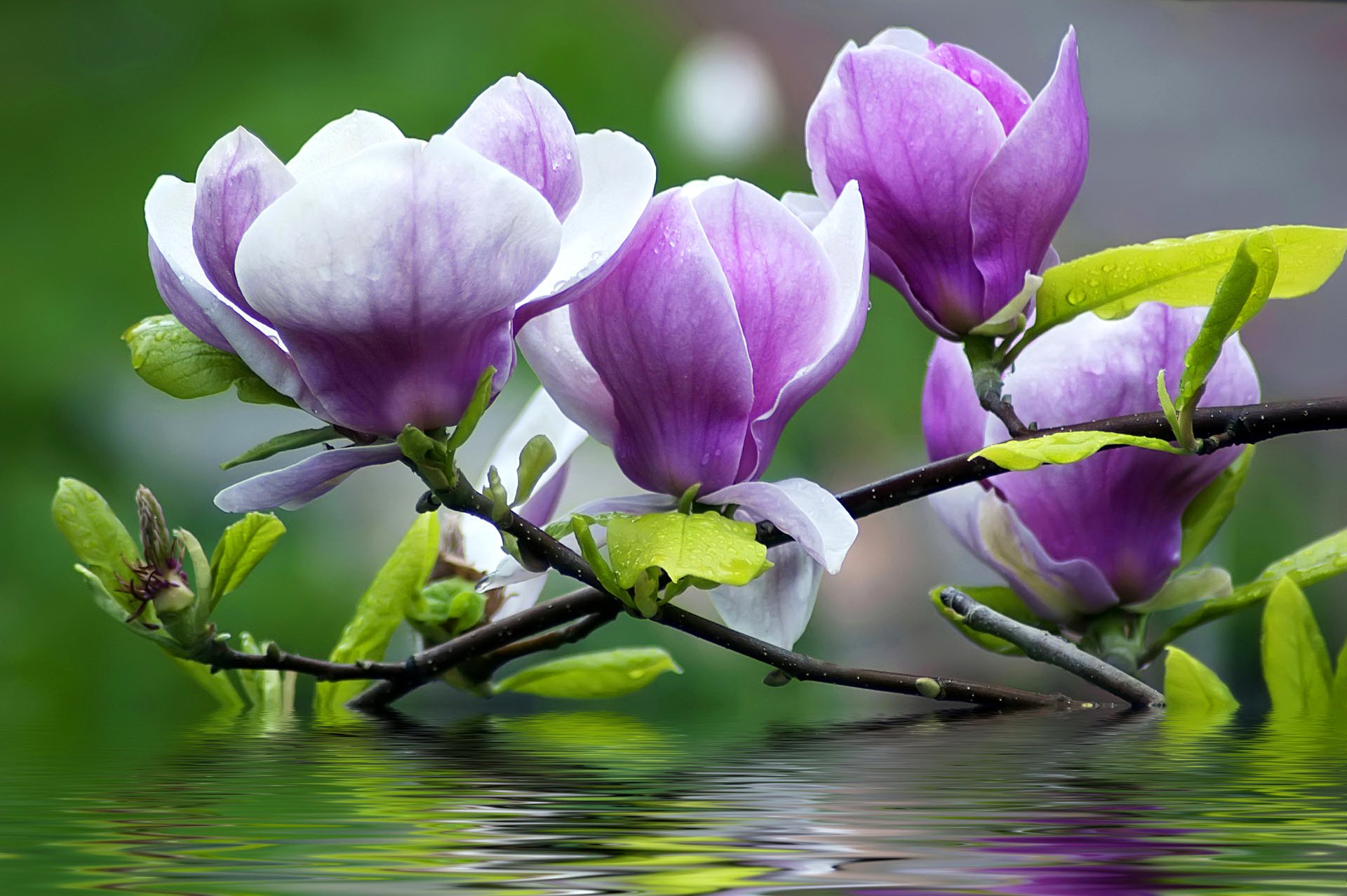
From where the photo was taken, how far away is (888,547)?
3.61 feet

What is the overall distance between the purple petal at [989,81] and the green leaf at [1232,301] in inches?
1.3

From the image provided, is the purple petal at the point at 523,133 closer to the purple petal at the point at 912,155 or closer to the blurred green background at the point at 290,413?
the purple petal at the point at 912,155

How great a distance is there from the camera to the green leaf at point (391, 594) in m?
0.20

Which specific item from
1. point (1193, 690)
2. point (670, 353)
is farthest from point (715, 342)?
point (1193, 690)

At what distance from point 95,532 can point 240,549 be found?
2cm

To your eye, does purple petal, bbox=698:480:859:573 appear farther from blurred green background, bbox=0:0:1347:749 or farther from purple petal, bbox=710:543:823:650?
blurred green background, bbox=0:0:1347:749

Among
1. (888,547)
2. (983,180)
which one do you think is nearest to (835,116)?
(983,180)

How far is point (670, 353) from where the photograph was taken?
0.12 m

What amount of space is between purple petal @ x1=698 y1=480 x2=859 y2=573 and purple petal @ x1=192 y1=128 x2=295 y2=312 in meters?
0.05

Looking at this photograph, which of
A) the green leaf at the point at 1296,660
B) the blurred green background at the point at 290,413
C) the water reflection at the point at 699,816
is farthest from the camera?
the blurred green background at the point at 290,413

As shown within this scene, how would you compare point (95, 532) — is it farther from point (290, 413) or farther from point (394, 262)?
point (290, 413)

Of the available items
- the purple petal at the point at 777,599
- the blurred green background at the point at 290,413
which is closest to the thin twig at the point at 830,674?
the purple petal at the point at 777,599

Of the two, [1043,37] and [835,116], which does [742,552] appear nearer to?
[835,116]

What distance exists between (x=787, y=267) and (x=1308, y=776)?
0.07m
